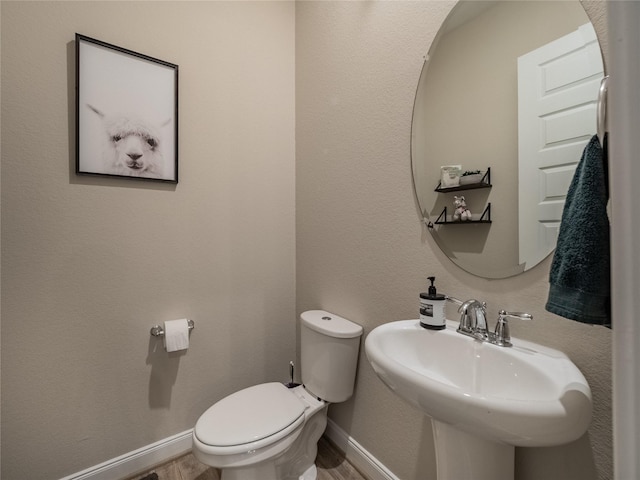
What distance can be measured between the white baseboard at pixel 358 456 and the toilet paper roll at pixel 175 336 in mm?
898

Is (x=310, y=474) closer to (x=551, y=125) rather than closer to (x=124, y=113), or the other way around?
(x=551, y=125)

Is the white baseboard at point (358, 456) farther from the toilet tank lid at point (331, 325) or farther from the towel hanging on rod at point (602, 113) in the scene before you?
the towel hanging on rod at point (602, 113)

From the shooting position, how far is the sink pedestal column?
2.34 feet

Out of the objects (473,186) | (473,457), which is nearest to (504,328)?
(473,457)

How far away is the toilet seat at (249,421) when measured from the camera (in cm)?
99

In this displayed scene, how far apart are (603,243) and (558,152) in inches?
15.5

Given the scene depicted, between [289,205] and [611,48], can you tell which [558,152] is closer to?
[611,48]

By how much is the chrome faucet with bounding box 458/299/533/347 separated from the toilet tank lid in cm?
53

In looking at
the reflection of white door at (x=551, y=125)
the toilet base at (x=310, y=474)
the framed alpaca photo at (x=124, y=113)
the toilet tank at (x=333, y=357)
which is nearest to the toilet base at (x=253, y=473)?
the toilet base at (x=310, y=474)

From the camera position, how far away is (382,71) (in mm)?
1215

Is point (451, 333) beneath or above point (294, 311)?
above

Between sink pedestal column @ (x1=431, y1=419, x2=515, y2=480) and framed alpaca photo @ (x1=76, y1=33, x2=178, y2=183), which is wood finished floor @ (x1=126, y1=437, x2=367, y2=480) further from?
framed alpaca photo @ (x1=76, y1=33, x2=178, y2=183)

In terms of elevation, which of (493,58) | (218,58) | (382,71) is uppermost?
(218,58)

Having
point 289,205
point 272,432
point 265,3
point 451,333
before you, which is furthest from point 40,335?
point 265,3
